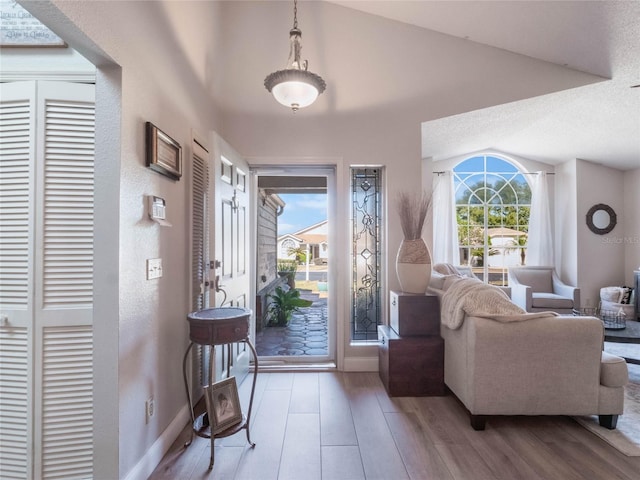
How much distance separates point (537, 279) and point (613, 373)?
3.85m

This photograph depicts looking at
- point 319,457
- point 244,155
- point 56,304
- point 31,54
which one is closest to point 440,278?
point 319,457

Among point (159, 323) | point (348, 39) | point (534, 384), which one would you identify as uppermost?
point (348, 39)

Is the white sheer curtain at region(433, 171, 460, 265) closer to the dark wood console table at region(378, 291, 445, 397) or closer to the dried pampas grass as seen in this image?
the dried pampas grass

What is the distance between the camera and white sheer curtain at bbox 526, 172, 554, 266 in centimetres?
611

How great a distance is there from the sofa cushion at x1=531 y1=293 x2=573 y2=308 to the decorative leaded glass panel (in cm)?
318

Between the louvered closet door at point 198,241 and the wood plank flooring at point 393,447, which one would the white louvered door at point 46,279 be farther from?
the louvered closet door at point 198,241

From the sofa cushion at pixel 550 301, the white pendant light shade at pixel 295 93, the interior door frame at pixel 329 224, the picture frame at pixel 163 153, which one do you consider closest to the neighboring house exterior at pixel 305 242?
the interior door frame at pixel 329 224

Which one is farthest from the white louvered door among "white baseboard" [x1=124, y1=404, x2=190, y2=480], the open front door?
the open front door

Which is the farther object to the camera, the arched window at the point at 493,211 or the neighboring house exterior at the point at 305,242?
the arched window at the point at 493,211

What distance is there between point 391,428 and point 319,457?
0.58m

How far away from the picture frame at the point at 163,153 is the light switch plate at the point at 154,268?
0.53 meters

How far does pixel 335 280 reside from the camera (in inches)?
139

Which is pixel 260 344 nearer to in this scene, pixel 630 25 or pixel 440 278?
pixel 440 278

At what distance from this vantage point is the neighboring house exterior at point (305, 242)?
571cm
